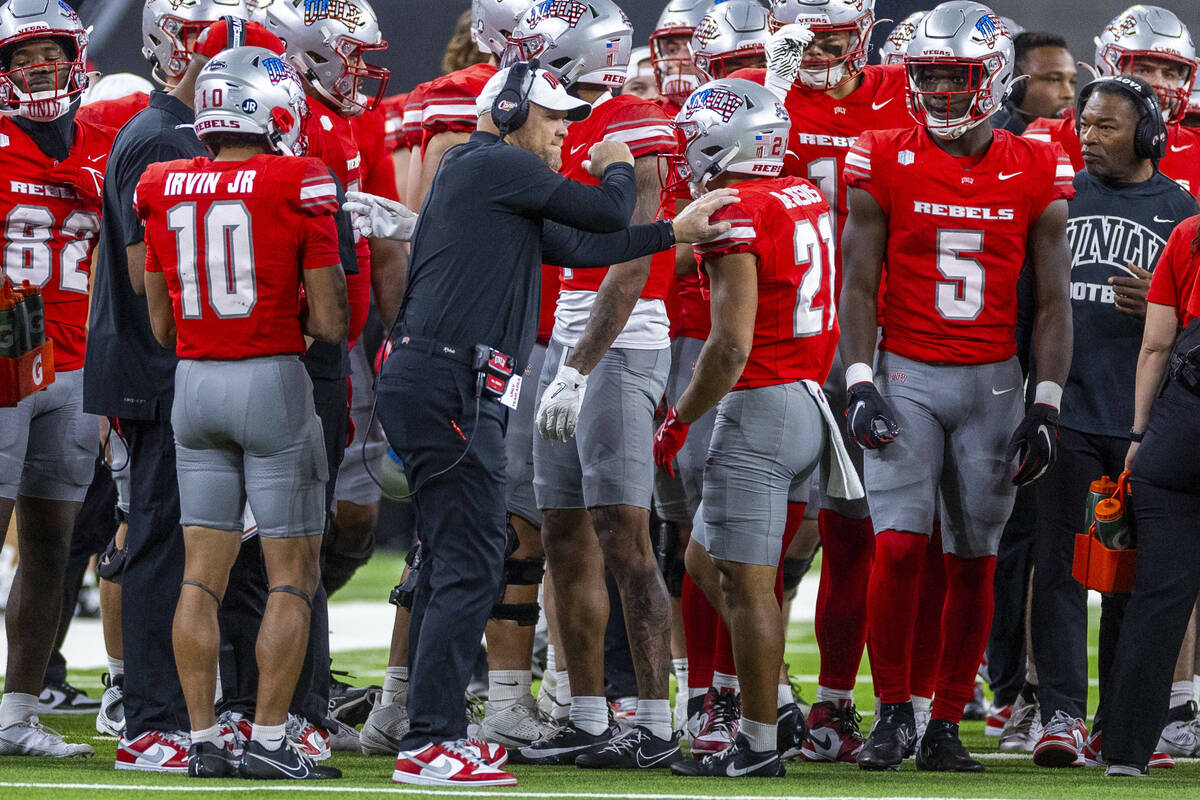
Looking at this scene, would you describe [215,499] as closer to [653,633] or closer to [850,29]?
[653,633]

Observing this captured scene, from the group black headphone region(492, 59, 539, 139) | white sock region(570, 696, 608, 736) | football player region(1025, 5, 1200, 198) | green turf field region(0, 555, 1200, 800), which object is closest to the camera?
green turf field region(0, 555, 1200, 800)

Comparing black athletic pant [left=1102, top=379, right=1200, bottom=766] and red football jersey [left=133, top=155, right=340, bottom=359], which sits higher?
red football jersey [left=133, top=155, right=340, bottom=359]

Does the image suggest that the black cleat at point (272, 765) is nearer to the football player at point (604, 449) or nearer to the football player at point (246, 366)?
the football player at point (246, 366)

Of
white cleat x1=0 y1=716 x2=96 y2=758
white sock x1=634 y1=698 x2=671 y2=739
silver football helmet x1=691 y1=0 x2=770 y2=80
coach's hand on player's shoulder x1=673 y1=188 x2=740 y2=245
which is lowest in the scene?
white cleat x1=0 y1=716 x2=96 y2=758

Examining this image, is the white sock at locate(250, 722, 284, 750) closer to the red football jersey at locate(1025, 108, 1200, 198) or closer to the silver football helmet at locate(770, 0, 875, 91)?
the silver football helmet at locate(770, 0, 875, 91)

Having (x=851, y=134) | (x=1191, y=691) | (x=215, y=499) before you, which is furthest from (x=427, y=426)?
(x=1191, y=691)

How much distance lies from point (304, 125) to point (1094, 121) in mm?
2521

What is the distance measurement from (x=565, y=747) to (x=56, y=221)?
2.30 meters

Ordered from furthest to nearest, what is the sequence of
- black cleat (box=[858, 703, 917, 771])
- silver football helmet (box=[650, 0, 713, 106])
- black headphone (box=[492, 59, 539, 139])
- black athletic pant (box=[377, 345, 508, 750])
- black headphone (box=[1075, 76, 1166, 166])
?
1. silver football helmet (box=[650, 0, 713, 106])
2. black headphone (box=[1075, 76, 1166, 166])
3. black cleat (box=[858, 703, 917, 771])
4. black headphone (box=[492, 59, 539, 139])
5. black athletic pant (box=[377, 345, 508, 750])

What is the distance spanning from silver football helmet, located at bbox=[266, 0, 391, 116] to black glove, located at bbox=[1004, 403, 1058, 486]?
2446 mm

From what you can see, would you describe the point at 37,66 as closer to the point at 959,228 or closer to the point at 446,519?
the point at 446,519

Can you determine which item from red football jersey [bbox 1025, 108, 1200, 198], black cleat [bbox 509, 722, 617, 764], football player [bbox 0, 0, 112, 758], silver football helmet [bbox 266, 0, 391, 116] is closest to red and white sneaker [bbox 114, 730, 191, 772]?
football player [bbox 0, 0, 112, 758]

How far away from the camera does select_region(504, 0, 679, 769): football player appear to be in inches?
194

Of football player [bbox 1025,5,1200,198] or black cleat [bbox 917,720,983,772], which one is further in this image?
football player [bbox 1025,5,1200,198]
